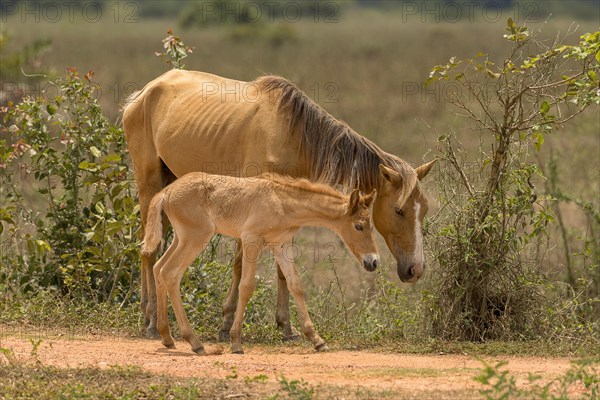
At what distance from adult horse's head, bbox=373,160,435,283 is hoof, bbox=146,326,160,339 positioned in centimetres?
241

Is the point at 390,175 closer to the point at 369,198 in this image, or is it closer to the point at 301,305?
the point at 369,198

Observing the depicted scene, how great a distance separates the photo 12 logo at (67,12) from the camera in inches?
1974

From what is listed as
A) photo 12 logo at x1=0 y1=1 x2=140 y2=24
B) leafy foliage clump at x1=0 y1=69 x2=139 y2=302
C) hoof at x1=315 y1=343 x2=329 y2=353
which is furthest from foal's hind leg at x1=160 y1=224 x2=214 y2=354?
photo 12 logo at x1=0 y1=1 x2=140 y2=24

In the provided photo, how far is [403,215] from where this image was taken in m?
9.03

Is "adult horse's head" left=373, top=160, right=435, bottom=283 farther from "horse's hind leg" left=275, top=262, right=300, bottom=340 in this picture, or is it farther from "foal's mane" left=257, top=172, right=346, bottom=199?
"horse's hind leg" left=275, top=262, right=300, bottom=340

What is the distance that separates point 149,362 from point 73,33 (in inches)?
1709

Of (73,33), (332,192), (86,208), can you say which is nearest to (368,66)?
(73,33)

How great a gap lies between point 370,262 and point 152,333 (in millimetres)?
2473

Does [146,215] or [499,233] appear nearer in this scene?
[499,233]

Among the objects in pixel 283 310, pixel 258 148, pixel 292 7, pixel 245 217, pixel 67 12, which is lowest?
pixel 283 310

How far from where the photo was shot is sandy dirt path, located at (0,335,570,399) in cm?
735

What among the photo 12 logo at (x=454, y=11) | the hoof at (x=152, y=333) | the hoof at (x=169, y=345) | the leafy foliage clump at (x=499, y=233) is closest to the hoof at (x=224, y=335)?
the hoof at (x=152, y=333)

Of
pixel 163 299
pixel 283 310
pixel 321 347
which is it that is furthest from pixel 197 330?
pixel 321 347

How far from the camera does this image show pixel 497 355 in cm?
870
